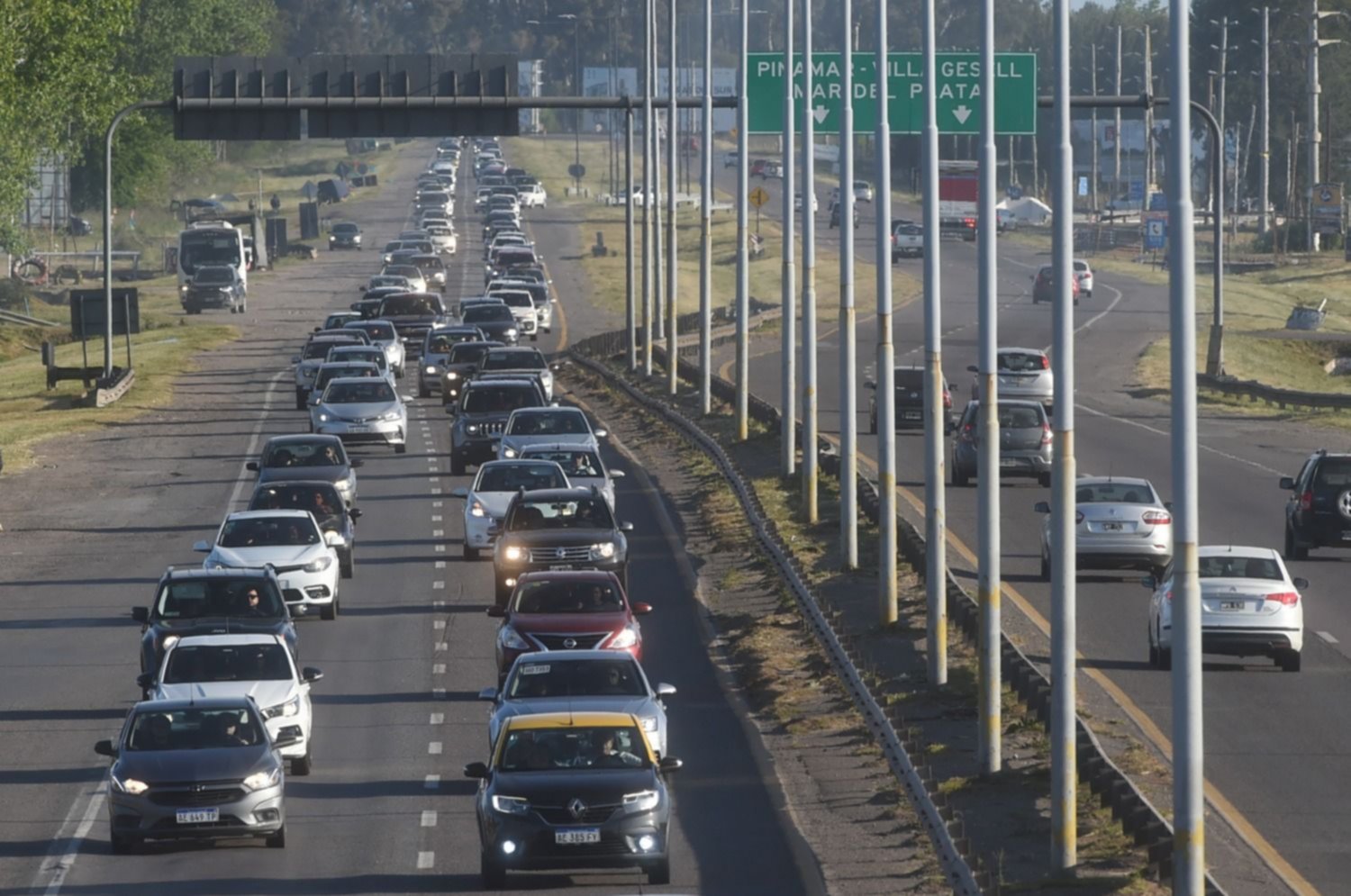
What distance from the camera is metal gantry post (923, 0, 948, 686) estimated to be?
84.5 ft

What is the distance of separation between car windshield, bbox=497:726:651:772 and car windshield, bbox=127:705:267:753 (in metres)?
2.76

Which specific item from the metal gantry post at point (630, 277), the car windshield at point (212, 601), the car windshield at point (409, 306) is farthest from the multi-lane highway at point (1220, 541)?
the car windshield at point (409, 306)

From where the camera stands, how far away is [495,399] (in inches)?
1930

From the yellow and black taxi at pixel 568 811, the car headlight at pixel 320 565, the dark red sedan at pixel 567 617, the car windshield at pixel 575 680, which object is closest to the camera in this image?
the yellow and black taxi at pixel 568 811

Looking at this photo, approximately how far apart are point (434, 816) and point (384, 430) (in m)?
30.0

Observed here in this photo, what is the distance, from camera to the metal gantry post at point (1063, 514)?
1783cm

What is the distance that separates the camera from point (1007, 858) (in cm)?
1888

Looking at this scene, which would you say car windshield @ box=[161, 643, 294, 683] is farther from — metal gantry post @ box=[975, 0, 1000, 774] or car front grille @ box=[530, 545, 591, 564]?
car front grille @ box=[530, 545, 591, 564]

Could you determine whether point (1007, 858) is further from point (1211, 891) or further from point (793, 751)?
point (793, 751)

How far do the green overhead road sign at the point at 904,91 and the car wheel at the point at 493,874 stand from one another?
31.1 metres

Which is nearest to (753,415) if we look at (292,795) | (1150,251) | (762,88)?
(762,88)

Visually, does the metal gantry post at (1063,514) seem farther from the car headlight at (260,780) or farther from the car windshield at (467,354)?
the car windshield at (467,354)

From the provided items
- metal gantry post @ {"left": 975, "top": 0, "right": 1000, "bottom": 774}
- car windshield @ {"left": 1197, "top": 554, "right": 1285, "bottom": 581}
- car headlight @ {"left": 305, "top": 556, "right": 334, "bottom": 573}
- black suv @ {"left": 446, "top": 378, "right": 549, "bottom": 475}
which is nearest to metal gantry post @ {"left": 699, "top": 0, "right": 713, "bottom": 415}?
black suv @ {"left": 446, "top": 378, "right": 549, "bottom": 475}

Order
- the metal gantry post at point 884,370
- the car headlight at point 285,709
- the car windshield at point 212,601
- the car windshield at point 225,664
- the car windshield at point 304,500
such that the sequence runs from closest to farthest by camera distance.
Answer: the car headlight at point 285,709 → the car windshield at point 225,664 → the car windshield at point 212,601 → the metal gantry post at point 884,370 → the car windshield at point 304,500
